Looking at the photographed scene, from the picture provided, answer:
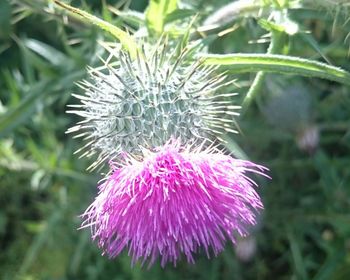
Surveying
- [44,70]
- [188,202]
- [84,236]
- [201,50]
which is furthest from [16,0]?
[188,202]

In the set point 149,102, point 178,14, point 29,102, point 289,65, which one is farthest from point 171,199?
point 29,102

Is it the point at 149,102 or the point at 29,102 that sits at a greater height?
the point at 149,102

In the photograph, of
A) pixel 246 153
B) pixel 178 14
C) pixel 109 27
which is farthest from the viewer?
pixel 246 153

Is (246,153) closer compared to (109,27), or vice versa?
(109,27)

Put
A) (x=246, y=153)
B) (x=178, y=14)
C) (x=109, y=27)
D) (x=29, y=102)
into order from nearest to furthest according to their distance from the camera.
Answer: (x=109, y=27), (x=178, y=14), (x=29, y=102), (x=246, y=153)

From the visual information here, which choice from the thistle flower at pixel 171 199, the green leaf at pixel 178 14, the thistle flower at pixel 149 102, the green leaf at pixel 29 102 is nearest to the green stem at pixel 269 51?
the thistle flower at pixel 149 102

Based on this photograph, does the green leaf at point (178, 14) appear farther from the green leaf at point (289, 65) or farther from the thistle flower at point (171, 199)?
the thistle flower at point (171, 199)

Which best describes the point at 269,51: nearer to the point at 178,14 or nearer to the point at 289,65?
the point at 289,65

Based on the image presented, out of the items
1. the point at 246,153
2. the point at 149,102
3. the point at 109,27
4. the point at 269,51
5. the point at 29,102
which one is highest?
the point at 109,27
